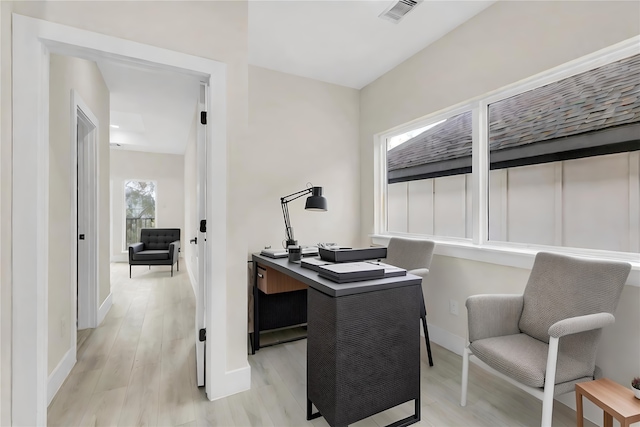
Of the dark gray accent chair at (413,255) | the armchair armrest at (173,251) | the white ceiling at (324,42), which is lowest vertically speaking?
the armchair armrest at (173,251)

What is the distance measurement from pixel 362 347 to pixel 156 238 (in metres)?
6.03

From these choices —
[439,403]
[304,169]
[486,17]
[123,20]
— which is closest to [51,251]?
[123,20]

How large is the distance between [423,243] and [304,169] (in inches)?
55.4

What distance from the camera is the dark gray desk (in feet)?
4.50

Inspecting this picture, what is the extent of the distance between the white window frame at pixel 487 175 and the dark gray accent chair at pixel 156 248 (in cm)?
412

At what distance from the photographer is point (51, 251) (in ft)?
6.31

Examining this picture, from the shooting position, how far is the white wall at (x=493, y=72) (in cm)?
156

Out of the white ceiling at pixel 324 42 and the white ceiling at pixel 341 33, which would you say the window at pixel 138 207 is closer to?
the white ceiling at pixel 324 42

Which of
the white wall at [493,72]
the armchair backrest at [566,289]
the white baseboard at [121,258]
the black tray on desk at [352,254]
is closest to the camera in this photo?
the armchair backrest at [566,289]

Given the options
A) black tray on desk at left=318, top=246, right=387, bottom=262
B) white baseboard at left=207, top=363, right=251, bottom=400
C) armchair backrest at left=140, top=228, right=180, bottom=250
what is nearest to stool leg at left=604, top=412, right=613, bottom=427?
black tray on desk at left=318, top=246, right=387, bottom=262

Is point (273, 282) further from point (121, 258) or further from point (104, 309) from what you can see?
point (121, 258)

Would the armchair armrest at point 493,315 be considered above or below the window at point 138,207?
below

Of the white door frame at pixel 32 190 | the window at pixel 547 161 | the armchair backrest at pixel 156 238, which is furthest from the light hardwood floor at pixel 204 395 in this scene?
the armchair backrest at pixel 156 238

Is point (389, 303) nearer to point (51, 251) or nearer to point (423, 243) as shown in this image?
point (423, 243)
